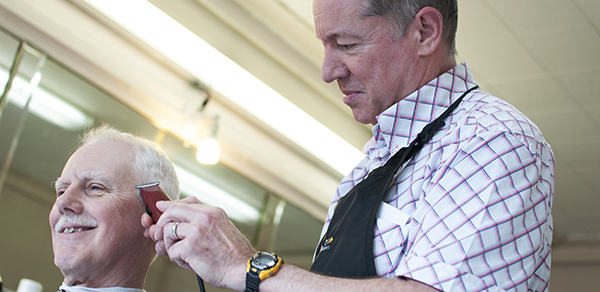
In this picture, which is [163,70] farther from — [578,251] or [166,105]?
[578,251]

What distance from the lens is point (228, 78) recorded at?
4.16 m

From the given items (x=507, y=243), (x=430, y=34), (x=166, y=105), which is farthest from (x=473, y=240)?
(x=166, y=105)

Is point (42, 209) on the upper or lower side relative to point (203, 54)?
lower

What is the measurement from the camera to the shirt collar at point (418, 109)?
1.35 m

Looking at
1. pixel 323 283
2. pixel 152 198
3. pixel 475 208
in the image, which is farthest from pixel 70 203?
pixel 475 208

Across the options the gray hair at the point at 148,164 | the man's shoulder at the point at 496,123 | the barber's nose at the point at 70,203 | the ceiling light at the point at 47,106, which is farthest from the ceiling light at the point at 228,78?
the man's shoulder at the point at 496,123

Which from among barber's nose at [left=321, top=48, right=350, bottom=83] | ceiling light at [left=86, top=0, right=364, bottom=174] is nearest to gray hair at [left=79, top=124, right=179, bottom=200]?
barber's nose at [left=321, top=48, right=350, bottom=83]

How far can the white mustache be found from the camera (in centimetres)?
181

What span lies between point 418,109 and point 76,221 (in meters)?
1.17

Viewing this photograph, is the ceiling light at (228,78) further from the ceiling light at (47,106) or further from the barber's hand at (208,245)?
the barber's hand at (208,245)

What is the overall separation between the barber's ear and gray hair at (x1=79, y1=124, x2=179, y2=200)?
1039mm

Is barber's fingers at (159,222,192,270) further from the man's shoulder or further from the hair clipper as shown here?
the man's shoulder

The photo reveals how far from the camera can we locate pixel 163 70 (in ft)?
14.1

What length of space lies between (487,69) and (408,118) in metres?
3.13
